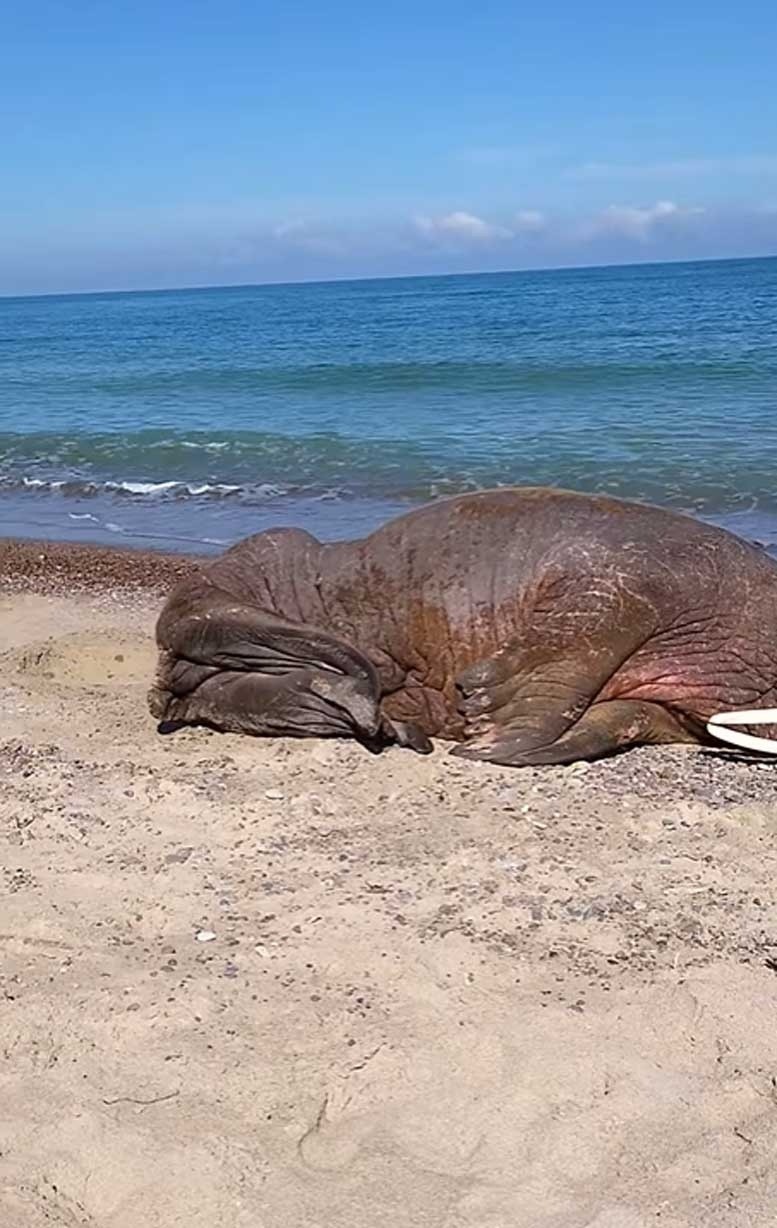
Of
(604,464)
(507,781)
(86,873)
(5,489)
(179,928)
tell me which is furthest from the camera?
(5,489)

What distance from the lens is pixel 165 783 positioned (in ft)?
17.0

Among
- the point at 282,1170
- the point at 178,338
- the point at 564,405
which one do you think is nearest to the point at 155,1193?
the point at 282,1170

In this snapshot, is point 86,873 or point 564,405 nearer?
point 86,873

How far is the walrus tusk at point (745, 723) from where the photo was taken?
5.27m

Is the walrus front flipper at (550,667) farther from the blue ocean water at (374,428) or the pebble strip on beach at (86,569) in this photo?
the blue ocean water at (374,428)

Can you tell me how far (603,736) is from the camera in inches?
208

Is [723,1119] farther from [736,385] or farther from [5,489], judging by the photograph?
[736,385]

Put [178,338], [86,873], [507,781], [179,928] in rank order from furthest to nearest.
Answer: [178,338], [507,781], [86,873], [179,928]

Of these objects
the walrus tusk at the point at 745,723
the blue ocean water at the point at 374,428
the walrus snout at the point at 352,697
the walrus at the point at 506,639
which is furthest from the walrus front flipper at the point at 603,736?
the blue ocean water at the point at 374,428

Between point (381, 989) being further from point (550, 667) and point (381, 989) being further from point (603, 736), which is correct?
point (550, 667)

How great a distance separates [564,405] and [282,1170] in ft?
60.0

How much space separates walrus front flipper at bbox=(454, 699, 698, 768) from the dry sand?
0.08m

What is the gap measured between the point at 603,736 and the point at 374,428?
1346cm

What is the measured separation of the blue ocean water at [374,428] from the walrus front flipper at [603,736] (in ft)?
17.7
